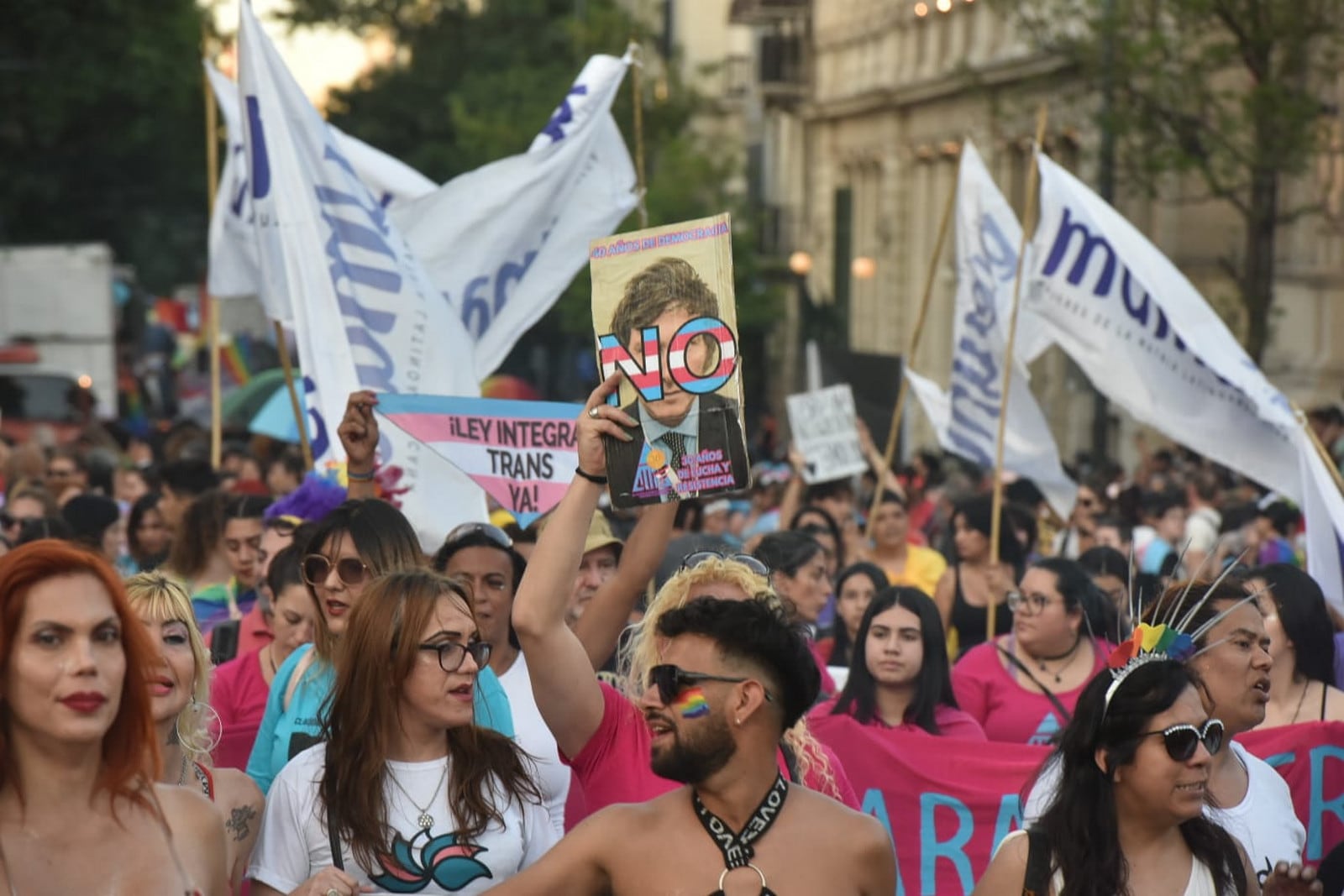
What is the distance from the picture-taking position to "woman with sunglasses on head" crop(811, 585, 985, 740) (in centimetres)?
729

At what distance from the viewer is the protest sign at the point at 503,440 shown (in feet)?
24.8

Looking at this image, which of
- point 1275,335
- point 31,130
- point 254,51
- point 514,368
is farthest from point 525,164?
point 514,368

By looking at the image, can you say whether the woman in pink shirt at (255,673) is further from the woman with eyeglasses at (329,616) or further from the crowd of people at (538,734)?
the woman with eyeglasses at (329,616)

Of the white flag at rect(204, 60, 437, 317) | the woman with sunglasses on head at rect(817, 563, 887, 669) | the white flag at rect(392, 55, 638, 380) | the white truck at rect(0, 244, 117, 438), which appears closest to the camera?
the woman with sunglasses on head at rect(817, 563, 887, 669)

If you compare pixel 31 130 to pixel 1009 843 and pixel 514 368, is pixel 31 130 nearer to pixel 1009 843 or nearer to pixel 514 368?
pixel 514 368

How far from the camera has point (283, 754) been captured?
5371mm

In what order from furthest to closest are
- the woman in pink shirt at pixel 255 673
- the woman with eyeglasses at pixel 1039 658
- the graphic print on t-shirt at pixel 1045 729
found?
1. the woman with eyeglasses at pixel 1039 658
2. the graphic print on t-shirt at pixel 1045 729
3. the woman in pink shirt at pixel 255 673

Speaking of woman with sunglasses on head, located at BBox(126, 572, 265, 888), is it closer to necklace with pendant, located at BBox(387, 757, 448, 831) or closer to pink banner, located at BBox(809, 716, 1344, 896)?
necklace with pendant, located at BBox(387, 757, 448, 831)

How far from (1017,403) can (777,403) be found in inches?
1268

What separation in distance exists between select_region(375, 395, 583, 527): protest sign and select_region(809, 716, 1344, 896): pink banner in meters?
1.23

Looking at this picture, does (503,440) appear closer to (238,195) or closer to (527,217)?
(527,217)

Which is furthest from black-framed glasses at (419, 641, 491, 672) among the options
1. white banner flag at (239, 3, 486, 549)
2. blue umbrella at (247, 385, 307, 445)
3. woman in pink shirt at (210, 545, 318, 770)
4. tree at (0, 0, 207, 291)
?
tree at (0, 0, 207, 291)

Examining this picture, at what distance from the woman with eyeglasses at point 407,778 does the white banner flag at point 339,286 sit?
351 centimetres

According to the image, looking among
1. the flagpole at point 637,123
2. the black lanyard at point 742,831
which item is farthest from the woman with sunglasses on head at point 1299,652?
the flagpole at point 637,123
